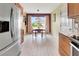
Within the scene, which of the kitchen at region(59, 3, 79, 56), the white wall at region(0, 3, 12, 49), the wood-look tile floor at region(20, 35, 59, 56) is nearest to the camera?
the white wall at region(0, 3, 12, 49)

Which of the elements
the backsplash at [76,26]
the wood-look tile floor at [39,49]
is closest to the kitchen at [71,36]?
the backsplash at [76,26]

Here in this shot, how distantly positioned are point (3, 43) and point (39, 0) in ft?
2.13

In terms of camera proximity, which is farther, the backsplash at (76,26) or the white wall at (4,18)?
the backsplash at (76,26)

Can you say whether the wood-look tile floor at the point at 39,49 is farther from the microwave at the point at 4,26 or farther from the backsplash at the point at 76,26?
the microwave at the point at 4,26

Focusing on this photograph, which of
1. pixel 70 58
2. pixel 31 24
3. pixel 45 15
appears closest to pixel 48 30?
pixel 45 15

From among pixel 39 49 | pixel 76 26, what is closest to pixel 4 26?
pixel 76 26

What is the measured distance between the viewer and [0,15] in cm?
140

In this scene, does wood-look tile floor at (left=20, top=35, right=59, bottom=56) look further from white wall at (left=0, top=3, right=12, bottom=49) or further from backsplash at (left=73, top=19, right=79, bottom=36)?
white wall at (left=0, top=3, right=12, bottom=49)

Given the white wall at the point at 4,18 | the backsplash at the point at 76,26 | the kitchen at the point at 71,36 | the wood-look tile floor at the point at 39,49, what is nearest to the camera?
the white wall at the point at 4,18

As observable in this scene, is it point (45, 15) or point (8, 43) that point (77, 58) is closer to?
point (8, 43)

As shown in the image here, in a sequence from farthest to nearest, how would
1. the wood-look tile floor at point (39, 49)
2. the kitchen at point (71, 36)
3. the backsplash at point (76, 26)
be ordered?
1. the wood-look tile floor at point (39, 49)
2. the backsplash at point (76, 26)
3. the kitchen at point (71, 36)

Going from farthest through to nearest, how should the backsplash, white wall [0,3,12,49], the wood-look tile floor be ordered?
the wood-look tile floor → the backsplash → white wall [0,3,12,49]

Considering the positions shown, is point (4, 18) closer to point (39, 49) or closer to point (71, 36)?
point (71, 36)

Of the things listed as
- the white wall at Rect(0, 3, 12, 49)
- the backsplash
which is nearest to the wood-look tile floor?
the backsplash
